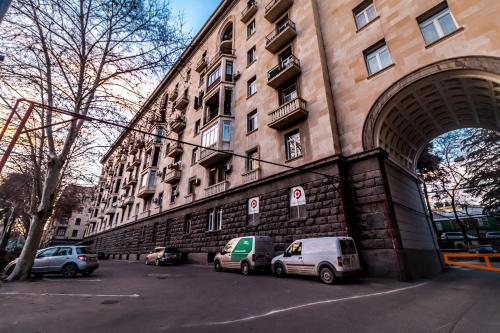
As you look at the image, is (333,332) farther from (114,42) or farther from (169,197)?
(169,197)

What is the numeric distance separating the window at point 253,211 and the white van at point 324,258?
16.4 feet

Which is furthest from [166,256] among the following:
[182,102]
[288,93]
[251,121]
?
[182,102]

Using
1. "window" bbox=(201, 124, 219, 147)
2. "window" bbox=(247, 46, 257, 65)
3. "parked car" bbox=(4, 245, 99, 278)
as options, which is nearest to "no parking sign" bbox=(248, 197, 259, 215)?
"window" bbox=(201, 124, 219, 147)

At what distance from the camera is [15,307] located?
571cm

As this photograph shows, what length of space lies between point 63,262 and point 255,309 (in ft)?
39.5

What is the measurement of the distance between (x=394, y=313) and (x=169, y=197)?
23691 millimetres

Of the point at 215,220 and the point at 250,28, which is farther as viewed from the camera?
the point at 250,28

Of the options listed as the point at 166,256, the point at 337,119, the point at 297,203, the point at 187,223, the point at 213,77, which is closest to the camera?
the point at 297,203

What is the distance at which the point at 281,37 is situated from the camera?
16.9 metres

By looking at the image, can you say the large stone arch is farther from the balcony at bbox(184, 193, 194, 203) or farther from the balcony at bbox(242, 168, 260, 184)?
the balcony at bbox(184, 193, 194, 203)

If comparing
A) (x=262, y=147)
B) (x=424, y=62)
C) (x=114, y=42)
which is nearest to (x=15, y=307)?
(x=114, y=42)

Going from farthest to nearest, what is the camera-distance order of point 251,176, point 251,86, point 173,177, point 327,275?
point 173,177, point 251,86, point 251,176, point 327,275

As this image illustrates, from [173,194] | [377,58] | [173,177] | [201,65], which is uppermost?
[201,65]

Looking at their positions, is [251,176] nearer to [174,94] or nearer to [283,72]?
[283,72]
